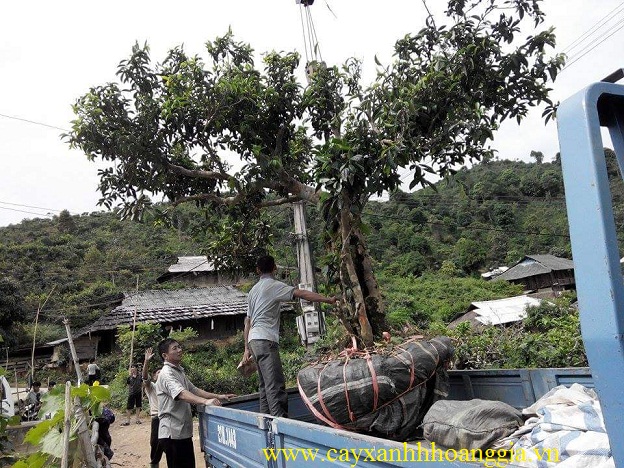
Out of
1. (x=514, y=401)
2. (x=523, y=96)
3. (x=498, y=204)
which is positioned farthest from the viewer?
(x=498, y=204)

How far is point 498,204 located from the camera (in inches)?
1921

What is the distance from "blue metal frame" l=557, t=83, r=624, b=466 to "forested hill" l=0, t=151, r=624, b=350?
29.5 meters

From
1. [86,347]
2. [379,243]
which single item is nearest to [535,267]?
[379,243]

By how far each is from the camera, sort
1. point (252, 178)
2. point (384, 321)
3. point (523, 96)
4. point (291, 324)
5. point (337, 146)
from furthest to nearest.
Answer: point (291, 324) → point (252, 178) → point (523, 96) → point (384, 321) → point (337, 146)

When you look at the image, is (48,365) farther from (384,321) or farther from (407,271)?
(407,271)

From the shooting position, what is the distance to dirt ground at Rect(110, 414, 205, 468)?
344 inches

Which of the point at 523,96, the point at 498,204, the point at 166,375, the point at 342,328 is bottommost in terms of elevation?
the point at 166,375

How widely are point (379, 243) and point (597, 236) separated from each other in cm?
4682

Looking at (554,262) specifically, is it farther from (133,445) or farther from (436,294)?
(133,445)

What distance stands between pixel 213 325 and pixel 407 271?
77.9 ft

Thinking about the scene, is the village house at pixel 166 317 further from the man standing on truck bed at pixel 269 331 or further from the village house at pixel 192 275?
the man standing on truck bed at pixel 269 331

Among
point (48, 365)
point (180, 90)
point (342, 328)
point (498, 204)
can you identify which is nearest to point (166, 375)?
point (342, 328)

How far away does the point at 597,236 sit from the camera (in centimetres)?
116

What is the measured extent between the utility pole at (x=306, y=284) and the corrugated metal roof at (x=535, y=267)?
1260 inches
